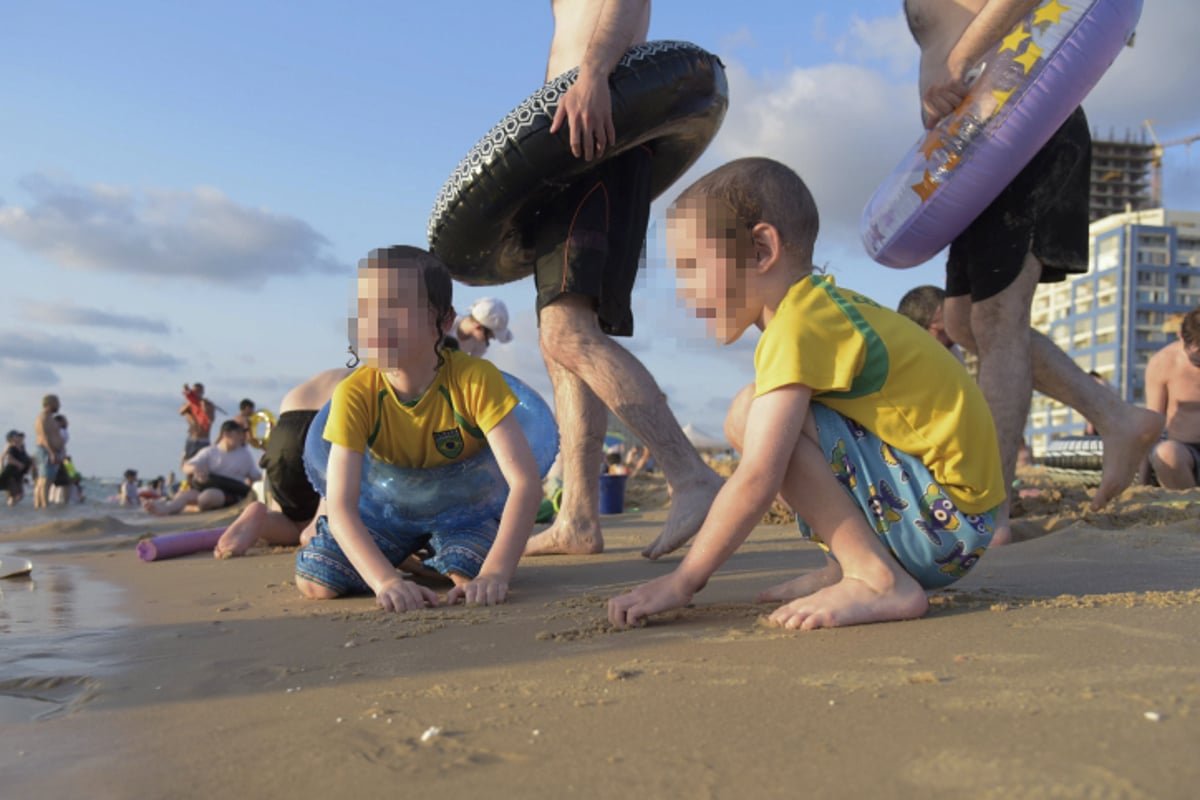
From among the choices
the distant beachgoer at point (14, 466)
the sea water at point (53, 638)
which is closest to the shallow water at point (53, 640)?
the sea water at point (53, 638)

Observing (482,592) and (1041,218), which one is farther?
(1041,218)

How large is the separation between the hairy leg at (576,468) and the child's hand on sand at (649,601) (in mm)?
1793

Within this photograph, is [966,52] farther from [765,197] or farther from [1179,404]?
[1179,404]

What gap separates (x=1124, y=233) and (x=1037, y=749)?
2921 inches

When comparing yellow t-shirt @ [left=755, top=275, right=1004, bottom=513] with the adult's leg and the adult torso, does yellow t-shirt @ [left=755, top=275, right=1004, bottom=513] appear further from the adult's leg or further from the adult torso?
the adult torso

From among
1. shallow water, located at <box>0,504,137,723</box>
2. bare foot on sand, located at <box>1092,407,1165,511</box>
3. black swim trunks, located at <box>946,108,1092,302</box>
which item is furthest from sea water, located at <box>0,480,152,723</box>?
bare foot on sand, located at <box>1092,407,1165,511</box>

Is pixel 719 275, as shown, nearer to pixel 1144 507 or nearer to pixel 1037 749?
pixel 1037 749

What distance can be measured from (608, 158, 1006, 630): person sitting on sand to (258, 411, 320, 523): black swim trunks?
2984 millimetres

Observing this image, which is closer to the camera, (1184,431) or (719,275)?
(719,275)

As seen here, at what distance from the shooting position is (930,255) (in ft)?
12.6

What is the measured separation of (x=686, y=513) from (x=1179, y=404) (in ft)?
15.1

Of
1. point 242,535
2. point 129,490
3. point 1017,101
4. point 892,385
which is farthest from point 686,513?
point 129,490

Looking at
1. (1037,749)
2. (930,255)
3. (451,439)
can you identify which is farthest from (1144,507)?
(1037,749)

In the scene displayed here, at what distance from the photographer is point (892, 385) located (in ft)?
6.73
